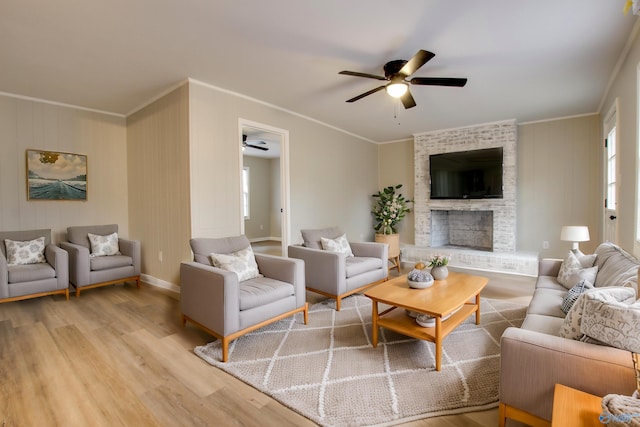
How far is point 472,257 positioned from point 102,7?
563cm

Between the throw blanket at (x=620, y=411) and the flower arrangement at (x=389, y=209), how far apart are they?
15.6 feet

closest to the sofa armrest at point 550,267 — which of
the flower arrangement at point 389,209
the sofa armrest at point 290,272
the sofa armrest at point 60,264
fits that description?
the sofa armrest at point 290,272

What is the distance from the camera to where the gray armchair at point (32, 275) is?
3262 millimetres

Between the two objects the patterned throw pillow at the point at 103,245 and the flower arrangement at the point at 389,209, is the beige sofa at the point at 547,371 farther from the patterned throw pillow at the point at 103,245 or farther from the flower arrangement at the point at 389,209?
the patterned throw pillow at the point at 103,245

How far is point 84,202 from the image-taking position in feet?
14.8

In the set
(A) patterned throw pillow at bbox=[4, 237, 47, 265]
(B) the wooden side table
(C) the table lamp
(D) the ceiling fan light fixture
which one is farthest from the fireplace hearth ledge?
(A) patterned throw pillow at bbox=[4, 237, 47, 265]

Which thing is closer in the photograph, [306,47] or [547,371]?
[547,371]

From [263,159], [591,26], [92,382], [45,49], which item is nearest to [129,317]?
[92,382]

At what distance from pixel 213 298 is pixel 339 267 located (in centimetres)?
140

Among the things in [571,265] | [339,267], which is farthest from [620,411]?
[339,267]

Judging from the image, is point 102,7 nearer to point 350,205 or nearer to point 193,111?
point 193,111

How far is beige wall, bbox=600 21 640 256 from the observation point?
2455 millimetres

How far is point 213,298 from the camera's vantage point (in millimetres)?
2332

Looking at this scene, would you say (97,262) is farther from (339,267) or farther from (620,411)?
(620,411)
